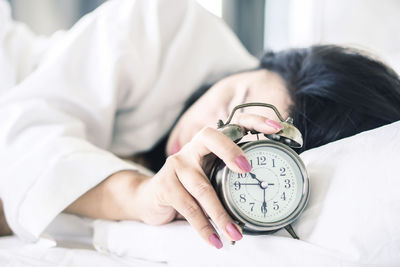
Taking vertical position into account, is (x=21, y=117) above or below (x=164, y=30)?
below

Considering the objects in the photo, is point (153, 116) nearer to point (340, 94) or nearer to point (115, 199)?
point (115, 199)

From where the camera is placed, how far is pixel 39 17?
2.14 m

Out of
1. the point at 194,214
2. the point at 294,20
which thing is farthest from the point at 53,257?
the point at 294,20

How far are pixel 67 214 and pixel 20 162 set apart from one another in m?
0.16

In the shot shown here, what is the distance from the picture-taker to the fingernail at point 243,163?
540 mm

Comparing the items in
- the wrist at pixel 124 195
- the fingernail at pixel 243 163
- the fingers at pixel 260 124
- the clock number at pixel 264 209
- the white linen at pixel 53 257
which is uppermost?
the fingers at pixel 260 124

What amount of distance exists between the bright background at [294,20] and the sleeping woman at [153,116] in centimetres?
37

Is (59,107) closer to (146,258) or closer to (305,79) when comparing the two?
(146,258)

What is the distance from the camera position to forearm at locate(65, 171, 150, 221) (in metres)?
0.78

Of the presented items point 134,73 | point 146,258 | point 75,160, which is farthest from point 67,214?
point 134,73

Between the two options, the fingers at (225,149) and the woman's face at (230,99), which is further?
the woman's face at (230,99)

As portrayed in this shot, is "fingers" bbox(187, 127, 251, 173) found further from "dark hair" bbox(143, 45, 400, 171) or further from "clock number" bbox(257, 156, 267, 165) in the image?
"dark hair" bbox(143, 45, 400, 171)

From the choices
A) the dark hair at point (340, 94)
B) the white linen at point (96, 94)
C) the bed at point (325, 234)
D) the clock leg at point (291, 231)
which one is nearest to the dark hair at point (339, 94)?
the dark hair at point (340, 94)

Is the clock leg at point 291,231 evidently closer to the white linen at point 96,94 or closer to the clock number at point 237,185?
the clock number at point 237,185
